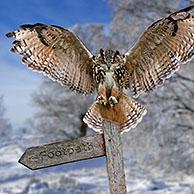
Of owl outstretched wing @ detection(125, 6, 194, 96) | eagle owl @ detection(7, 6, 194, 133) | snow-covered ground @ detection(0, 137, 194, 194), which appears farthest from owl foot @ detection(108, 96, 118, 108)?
snow-covered ground @ detection(0, 137, 194, 194)

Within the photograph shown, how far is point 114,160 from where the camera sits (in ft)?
7.62

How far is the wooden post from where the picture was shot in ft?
7.57

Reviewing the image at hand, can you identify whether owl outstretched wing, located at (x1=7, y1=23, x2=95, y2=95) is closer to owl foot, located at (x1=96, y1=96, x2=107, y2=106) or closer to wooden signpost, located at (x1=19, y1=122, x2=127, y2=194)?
owl foot, located at (x1=96, y1=96, x2=107, y2=106)

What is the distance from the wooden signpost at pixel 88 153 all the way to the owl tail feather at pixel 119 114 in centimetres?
5

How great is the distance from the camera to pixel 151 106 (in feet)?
26.1

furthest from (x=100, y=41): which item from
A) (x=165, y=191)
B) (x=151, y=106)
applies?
(x=165, y=191)

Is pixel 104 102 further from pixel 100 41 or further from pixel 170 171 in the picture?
pixel 100 41

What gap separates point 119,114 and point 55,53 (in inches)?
16.9

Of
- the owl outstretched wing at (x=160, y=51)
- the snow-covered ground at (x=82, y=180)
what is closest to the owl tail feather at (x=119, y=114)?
the owl outstretched wing at (x=160, y=51)

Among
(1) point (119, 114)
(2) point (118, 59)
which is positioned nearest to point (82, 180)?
(1) point (119, 114)

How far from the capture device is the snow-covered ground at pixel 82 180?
729 cm

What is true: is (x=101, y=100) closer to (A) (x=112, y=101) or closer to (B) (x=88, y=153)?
(A) (x=112, y=101)

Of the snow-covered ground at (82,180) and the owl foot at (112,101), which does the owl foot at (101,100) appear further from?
the snow-covered ground at (82,180)

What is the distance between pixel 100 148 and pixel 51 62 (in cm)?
49
